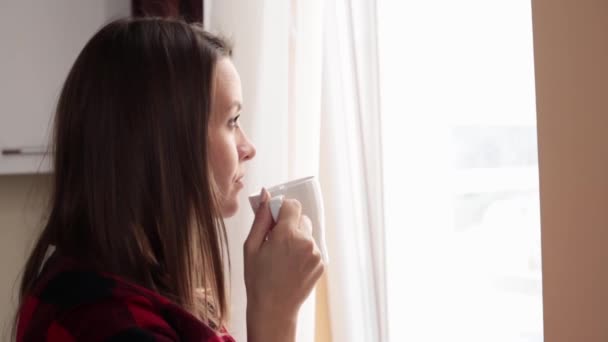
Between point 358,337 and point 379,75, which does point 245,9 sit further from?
point 358,337

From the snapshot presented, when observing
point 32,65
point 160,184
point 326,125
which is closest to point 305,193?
point 160,184

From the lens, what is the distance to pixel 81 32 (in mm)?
2088

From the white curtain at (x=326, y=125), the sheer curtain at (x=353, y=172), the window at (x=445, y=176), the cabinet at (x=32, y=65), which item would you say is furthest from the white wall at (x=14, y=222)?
the window at (x=445, y=176)

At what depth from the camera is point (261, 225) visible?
3.15ft

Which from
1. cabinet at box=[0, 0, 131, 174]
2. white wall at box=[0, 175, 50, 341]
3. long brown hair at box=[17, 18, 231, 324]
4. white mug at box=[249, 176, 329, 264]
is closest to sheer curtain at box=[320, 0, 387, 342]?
white mug at box=[249, 176, 329, 264]

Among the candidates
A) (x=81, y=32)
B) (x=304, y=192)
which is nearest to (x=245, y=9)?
(x=304, y=192)

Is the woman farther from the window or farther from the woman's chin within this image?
the window

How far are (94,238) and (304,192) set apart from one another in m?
0.28

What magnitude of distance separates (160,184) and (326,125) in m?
0.49

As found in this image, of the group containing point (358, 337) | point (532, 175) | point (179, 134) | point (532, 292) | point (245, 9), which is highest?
point (245, 9)

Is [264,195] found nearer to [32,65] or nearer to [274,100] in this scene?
[274,100]

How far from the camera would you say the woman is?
0.88 metres

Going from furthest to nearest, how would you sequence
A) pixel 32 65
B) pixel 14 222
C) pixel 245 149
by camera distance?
1. pixel 14 222
2. pixel 32 65
3. pixel 245 149

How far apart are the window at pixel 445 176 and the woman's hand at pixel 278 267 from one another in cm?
28
